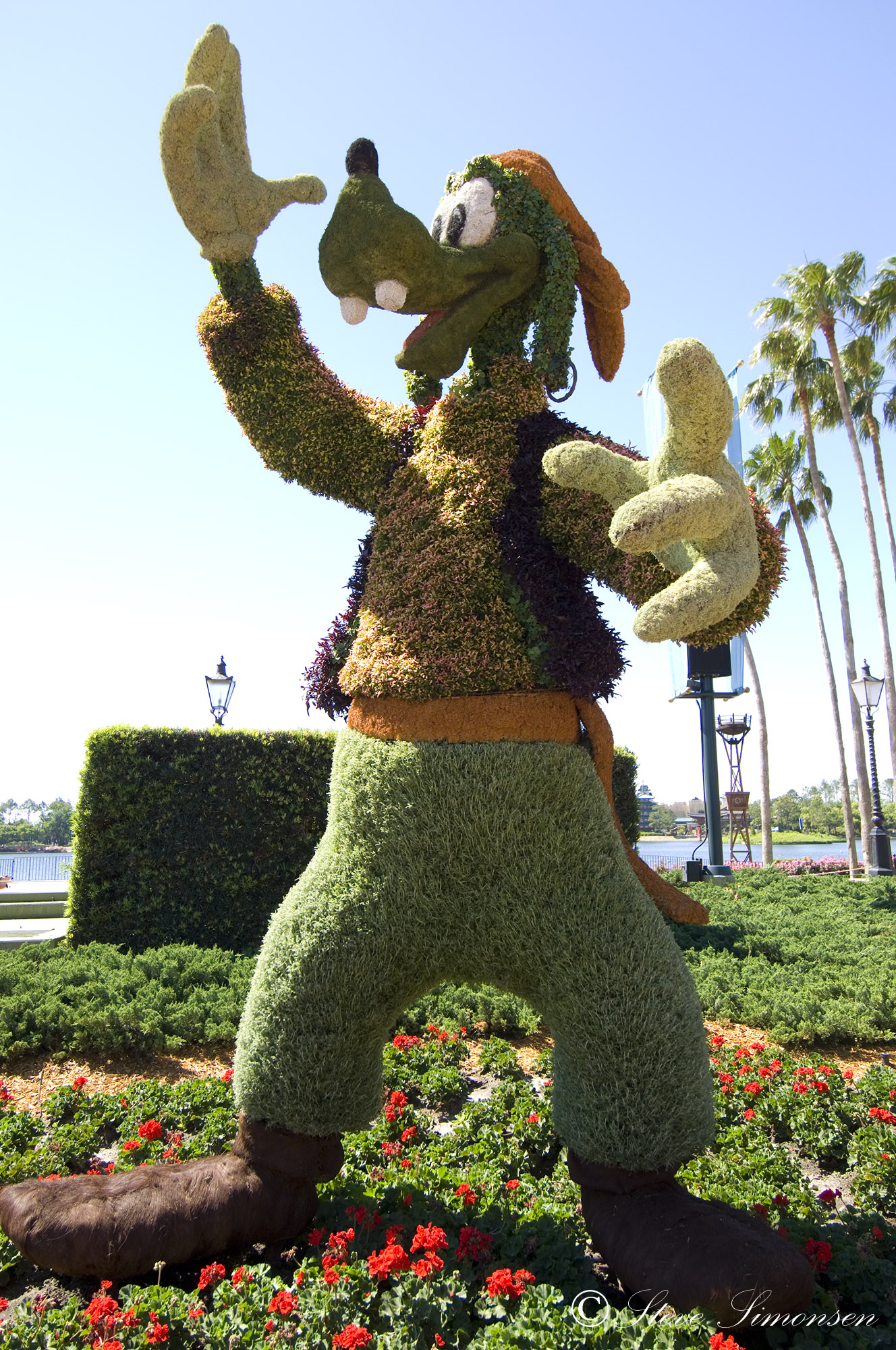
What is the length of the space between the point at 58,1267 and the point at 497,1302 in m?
1.12

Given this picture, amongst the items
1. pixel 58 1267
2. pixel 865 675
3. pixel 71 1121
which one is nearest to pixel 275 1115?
pixel 58 1267

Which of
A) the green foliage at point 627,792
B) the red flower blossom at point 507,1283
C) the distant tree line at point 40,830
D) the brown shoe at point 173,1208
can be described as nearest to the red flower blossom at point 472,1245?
the red flower blossom at point 507,1283

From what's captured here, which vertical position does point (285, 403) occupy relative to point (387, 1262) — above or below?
above

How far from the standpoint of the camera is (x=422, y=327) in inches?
107

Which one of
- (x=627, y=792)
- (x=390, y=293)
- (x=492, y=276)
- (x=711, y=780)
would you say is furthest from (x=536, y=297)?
(x=711, y=780)

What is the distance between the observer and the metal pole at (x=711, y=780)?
1266cm

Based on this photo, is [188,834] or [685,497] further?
[188,834]

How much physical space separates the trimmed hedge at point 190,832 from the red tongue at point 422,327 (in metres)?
5.43

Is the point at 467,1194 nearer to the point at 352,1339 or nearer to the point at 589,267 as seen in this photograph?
the point at 352,1339

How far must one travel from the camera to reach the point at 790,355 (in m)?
17.0

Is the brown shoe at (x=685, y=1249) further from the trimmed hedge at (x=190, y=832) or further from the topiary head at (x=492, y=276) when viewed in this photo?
the trimmed hedge at (x=190, y=832)

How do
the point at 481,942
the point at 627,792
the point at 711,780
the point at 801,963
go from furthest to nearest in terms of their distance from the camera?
the point at 711,780 < the point at 627,792 < the point at 801,963 < the point at 481,942

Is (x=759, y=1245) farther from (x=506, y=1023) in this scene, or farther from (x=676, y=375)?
(x=506, y=1023)

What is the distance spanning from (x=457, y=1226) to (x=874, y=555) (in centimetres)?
1663
